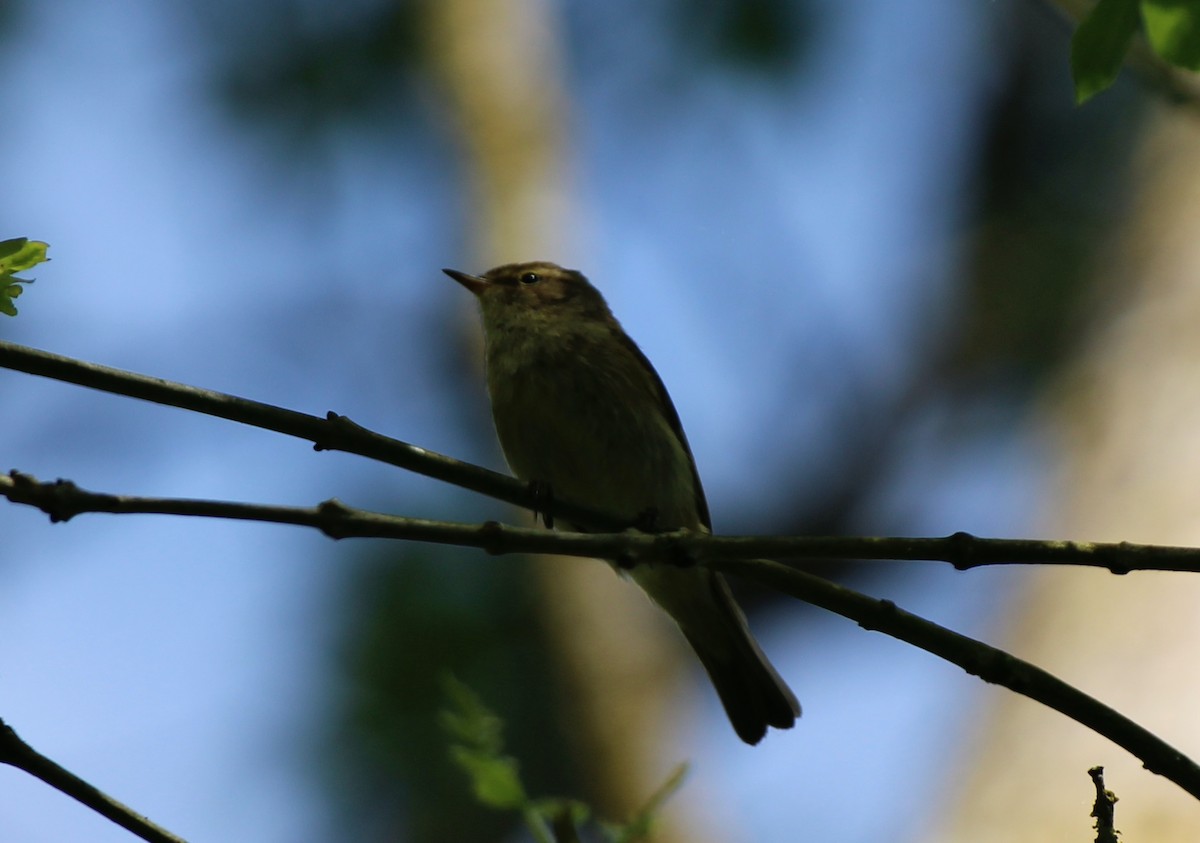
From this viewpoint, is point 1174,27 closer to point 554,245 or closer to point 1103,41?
point 1103,41

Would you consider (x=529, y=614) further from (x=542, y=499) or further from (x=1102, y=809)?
(x=1102, y=809)

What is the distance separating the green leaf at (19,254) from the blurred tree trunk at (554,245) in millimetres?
5321

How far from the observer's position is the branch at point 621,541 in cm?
221

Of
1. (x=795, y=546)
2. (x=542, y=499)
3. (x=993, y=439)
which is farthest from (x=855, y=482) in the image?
(x=795, y=546)

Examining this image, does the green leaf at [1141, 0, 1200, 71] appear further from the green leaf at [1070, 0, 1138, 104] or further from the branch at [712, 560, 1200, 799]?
the branch at [712, 560, 1200, 799]

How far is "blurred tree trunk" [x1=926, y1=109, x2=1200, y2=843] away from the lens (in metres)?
4.78

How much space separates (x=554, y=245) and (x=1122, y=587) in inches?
211

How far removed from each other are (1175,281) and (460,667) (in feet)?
18.1

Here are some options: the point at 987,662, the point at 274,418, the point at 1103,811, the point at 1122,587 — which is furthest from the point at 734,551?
the point at 1122,587

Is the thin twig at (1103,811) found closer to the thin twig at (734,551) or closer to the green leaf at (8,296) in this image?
the thin twig at (734,551)

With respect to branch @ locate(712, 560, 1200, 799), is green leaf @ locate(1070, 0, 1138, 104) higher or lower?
higher

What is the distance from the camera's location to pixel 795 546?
2604 mm

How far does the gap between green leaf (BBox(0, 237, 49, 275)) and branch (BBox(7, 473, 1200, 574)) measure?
17.2 inches

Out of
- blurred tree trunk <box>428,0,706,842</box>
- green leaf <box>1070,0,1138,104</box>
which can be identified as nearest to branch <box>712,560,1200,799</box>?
green leaf <box>1070,0,1138,104</box>
